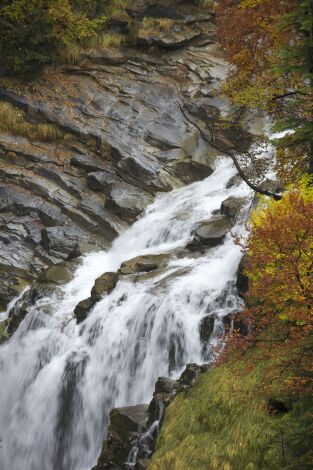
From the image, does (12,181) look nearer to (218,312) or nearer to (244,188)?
(244,188)

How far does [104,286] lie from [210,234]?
3831 mm

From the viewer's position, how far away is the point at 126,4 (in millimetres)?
29609

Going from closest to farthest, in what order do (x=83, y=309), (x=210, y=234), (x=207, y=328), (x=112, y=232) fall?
(x=207, y=328) → (x=83, y=309) → (x=210, y=234) → (x=112, y=232)

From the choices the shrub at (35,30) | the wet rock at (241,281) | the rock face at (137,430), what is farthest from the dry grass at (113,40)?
the rock face at (137,430)

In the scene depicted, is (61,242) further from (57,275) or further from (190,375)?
(190,375)

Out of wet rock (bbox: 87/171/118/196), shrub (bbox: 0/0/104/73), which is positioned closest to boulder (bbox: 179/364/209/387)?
wet rock (bbox: 87/171/118/196)

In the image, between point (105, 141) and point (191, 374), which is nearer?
point (191, 374)

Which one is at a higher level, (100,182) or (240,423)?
(100,182)

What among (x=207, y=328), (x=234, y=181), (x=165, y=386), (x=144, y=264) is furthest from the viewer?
(x=234, y=181)

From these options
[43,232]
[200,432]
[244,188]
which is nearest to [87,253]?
[43,232]

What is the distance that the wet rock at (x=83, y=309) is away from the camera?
14.6m

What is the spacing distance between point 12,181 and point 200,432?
15842mm

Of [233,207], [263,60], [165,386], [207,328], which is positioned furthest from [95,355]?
[263,60]

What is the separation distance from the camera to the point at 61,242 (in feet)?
62.8
